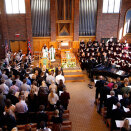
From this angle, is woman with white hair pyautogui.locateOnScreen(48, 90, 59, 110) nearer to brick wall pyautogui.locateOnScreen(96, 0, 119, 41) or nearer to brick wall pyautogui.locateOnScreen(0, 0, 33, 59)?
brick wall pyautogui.locateOnScreen(0, 0, 33, 59)

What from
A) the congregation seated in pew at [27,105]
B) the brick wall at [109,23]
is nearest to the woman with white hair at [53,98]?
the congregation seated in pew at [27,105]

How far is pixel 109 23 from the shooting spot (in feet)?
62.5

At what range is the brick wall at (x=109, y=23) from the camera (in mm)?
18484

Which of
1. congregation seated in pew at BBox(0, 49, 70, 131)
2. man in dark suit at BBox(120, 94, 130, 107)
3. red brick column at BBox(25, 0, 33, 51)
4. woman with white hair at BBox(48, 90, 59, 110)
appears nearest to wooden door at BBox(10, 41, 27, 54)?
red brick column at BBox(25, 0, 33, 51)

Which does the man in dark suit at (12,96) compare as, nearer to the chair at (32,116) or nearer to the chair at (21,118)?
the chair at (21,118)

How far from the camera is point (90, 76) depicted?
13.9 meters

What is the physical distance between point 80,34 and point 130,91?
1253cm

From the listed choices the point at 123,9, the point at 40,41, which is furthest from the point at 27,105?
the point at 123,9

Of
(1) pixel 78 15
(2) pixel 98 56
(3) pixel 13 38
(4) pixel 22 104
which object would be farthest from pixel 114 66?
(3) pixel 13 38

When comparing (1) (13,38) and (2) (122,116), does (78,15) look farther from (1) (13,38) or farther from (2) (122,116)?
(2) (122,116)

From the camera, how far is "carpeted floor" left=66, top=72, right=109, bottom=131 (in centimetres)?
778

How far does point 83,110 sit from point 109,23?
13028 mm

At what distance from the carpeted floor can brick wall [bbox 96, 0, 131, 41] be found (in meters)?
9.09

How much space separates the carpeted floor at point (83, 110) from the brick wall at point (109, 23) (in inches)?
358
